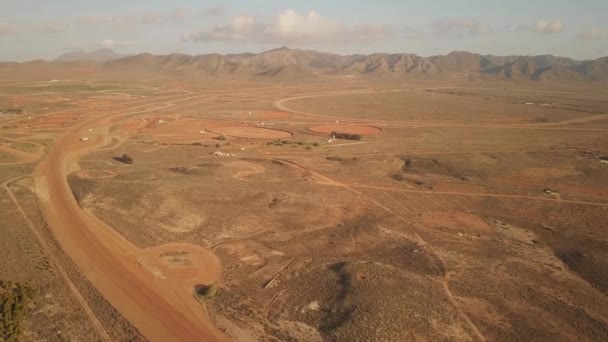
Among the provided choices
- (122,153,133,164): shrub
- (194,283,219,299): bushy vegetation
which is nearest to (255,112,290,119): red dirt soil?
(122,153,133,164): shrub

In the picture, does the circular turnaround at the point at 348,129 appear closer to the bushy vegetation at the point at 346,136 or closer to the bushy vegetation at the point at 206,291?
the bushy vegetation at the point at 346,136

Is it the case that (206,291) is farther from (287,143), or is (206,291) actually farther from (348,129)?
(348,129)

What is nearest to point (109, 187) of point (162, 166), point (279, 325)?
point (162, 166)

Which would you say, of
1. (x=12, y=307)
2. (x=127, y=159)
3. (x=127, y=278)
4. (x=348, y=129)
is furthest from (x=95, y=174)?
(x=348, y=129)

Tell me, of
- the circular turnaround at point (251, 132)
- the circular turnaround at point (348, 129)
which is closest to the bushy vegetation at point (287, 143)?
the circular turnaround at point (251, 132)

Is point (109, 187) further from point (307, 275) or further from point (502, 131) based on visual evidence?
point (502, 131)

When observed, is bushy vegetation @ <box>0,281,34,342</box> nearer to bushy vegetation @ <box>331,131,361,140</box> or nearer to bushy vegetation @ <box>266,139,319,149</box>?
bushy vegetation @ <box>266,139,319,149</box>
